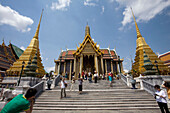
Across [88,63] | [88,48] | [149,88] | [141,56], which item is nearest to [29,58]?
[88,48]

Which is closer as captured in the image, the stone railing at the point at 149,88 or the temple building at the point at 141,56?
the stone railing at the point at 149,88

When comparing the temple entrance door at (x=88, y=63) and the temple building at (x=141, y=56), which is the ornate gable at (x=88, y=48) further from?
the temple building at (x=141, y=56)

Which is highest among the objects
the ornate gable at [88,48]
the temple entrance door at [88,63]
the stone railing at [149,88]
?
the ornate gable at [88,48]

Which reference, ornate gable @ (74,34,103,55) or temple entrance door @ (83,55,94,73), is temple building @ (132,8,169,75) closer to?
ornate gable @ (74,34,103,55)

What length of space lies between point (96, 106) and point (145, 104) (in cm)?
274

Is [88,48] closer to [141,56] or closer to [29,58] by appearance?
[141,56]

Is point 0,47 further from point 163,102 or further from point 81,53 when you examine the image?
point 163,102

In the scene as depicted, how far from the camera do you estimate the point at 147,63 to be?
8359mm

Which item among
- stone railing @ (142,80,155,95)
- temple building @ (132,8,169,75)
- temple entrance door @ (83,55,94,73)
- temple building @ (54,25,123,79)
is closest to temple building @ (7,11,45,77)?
temple building @ (54,25,123,79)

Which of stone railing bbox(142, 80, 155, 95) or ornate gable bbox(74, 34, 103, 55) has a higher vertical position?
ornate gable bbox(74, 34, 103, 55)

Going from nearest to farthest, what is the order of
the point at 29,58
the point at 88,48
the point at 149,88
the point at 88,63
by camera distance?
the point at 149,88
the point at 29,58
the point at 88,48
the point at 88,63

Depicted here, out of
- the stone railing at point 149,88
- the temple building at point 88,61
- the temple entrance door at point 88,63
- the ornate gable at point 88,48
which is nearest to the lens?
the stone railing at point 149,88

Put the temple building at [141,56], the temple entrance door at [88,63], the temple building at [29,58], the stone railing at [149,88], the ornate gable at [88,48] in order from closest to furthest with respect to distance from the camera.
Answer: the stone railing at [149,88]
the temple building at [29,58]
the temple building at [141,56]
the ornate gable at [88,48]
the temple entrance door at [88,63]

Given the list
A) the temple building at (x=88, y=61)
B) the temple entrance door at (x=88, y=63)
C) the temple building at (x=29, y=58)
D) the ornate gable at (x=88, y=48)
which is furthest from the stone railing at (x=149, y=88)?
the temple entrance door at (x=88, y=63)
